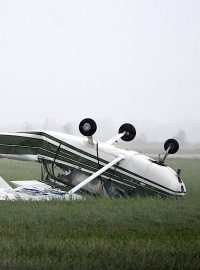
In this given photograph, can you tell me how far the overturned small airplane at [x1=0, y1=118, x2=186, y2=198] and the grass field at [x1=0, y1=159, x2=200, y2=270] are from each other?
1.68 meters

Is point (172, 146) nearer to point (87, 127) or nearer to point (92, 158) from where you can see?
point (92, 158)

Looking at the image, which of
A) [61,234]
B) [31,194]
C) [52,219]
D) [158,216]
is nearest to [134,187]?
[31,194]

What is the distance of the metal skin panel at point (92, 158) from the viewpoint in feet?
60.1

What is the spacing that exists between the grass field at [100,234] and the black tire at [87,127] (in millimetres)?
2940

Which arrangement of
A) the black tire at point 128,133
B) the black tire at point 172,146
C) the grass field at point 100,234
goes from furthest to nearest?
the black tire at point 128,133 < the black tire at point 172,146 < the grass field at point 100,234

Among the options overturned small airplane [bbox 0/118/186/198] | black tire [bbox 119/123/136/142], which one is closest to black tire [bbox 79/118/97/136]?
overturned small airplane [bbox 0/118/186/198]

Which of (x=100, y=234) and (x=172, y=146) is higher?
(x=172, y=146)

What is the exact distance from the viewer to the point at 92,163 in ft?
63.4

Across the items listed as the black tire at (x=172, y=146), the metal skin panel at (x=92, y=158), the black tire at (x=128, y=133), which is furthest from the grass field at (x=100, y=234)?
the black tire at (x=128, y=133)

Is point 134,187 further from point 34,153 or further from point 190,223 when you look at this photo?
point 190,223

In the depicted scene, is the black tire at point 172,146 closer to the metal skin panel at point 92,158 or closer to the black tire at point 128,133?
the black tire at point 128,133

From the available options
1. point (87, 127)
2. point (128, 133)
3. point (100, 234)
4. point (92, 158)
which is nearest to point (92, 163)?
point (92, 158)

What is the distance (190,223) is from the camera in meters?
13.0

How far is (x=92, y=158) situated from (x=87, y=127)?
101 cm
